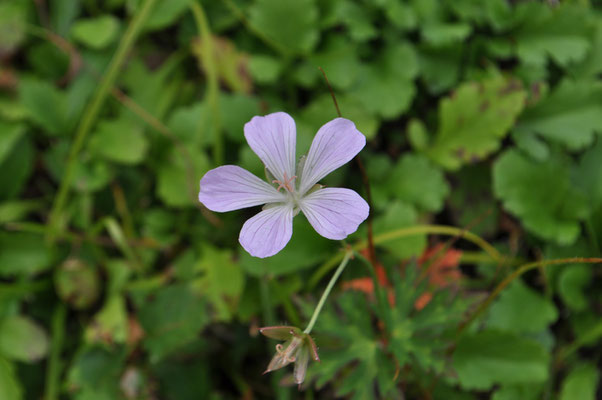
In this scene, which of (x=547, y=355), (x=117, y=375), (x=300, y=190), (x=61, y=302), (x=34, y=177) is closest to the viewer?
(x=300, y=190)

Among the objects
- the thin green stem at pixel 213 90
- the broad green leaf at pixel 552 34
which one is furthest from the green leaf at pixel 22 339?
the broad green leaf at pixel 552 34

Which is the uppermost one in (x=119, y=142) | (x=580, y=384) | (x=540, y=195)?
(x=119, y=142)

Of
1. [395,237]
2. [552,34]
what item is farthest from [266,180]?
[552,34]

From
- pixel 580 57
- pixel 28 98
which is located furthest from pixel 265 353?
pixel 580 57

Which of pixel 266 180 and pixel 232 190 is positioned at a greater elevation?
pixel 232 190

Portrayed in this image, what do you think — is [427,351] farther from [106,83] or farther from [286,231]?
[106,83]

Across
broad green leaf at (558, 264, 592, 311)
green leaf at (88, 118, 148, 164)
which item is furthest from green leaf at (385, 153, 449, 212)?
green leaf at (88, 118, 148, 164)

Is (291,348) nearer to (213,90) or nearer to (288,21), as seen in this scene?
(213,90)
